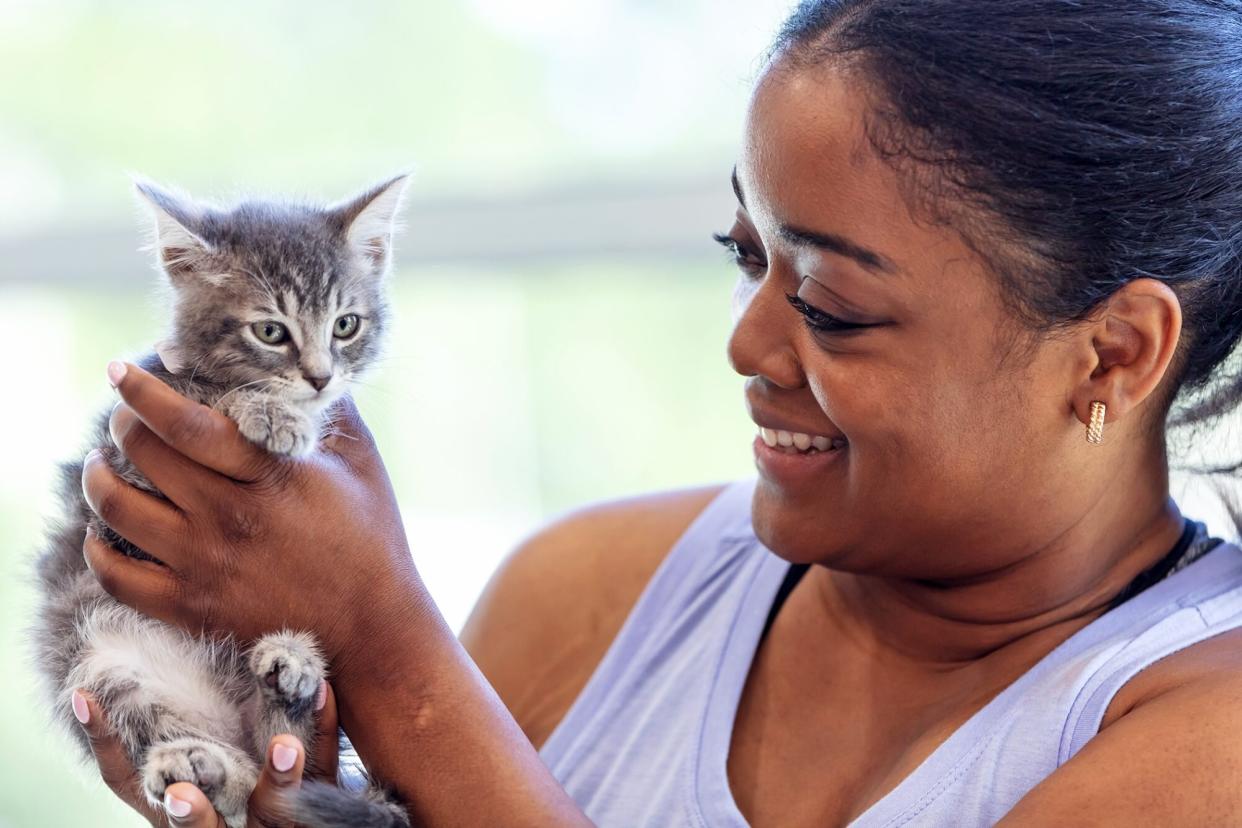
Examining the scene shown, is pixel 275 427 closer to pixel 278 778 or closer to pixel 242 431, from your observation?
pixel 242 431

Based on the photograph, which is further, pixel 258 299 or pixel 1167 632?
pixel 258 299

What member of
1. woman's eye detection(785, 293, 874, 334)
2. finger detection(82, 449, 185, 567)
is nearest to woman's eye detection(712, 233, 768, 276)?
woman's eye detection(785, 293, 874, 334)

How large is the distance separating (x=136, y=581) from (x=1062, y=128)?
1006mm

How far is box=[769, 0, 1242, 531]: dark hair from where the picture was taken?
113 cm

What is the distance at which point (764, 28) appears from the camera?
2.71m

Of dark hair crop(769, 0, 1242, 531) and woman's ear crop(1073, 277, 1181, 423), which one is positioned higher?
dark hair crop(769, 0, 1242, 531)

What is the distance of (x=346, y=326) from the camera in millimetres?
1457

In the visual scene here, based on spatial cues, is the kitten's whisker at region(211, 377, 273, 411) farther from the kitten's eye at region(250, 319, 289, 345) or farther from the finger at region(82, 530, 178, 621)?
the finger at region(82, 530, 178, 621)

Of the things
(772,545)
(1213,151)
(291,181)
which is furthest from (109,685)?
(291,181)

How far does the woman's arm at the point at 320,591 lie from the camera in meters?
1.22

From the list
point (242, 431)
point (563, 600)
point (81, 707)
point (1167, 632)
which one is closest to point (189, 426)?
point (242, 431)

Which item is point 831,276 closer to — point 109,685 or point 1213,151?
point 1213,151

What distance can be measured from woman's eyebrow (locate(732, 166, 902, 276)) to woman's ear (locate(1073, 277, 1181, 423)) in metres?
0.21

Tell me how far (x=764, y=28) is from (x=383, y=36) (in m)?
0.96
